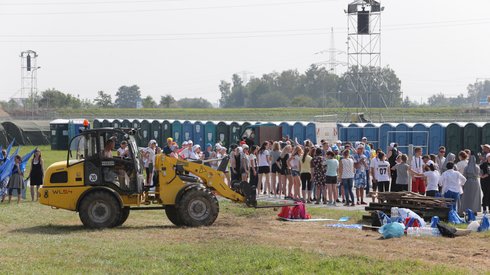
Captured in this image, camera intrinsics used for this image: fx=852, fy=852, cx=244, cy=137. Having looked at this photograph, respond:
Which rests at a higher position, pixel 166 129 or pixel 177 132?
pixel 166 129

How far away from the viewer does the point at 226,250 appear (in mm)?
14383

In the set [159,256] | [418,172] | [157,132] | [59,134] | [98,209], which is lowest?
[159,256]

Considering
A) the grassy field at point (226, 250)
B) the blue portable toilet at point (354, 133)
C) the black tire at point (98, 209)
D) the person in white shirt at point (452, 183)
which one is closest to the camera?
the grassy field at point (226, 250)

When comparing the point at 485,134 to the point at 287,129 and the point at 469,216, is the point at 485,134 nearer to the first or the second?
the point at 287,129

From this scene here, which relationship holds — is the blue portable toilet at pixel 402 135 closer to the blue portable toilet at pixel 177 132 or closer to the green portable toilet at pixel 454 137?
the green portable toilet at pixel 454 137

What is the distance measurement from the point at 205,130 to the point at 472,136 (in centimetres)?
1698

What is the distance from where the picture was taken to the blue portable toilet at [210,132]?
46969 mm

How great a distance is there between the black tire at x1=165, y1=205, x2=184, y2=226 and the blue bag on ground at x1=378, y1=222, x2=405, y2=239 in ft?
14.5

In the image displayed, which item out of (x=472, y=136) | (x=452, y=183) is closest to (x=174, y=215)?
(x=452, y=183)

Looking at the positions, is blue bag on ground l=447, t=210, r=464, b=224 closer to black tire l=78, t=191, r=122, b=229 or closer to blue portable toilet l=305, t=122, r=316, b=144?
black tire l=78, t=191, r=122, b=229

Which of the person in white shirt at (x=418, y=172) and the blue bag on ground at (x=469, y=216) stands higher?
the person in white shirt at (x=418, y=172)

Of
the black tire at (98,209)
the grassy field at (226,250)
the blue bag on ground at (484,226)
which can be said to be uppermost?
the black tire at (98,209)

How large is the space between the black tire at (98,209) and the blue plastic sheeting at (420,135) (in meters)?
22.4

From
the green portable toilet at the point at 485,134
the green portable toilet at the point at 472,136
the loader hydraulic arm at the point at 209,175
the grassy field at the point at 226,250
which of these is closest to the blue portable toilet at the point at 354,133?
the green portable toilet at the point at 472,136
